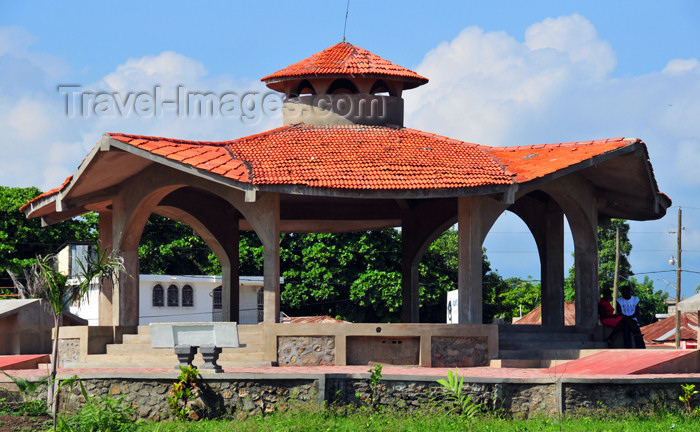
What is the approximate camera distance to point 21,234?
2045 inches

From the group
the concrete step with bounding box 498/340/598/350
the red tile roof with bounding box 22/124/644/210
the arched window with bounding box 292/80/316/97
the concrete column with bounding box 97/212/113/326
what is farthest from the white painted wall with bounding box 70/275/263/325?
the concrete step with bounding box 498/340/598/350

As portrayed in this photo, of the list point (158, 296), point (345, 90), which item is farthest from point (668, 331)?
point (345, 90)

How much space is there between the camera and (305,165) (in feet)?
76.2

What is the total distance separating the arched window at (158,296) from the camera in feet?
156

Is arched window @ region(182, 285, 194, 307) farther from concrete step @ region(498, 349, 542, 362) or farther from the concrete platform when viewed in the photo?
the concrete platform

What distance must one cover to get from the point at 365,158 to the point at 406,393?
24.2ft

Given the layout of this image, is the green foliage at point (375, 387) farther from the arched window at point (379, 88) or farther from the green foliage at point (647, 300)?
the green foliage at point (647, 300)

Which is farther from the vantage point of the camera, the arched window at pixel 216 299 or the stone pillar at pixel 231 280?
the arched window at pixel 216 299

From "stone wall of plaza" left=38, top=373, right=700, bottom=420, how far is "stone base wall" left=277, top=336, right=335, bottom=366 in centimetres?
378

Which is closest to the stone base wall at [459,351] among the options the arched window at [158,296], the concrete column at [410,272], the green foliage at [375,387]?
the green foliage at [375,387]

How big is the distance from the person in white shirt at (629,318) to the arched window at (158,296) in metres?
27.5

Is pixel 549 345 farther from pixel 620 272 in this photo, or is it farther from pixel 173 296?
pixel 620 272

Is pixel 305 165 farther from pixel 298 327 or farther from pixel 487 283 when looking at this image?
pixel 487 283

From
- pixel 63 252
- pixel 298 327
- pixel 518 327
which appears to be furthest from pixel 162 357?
pixel 63 252
